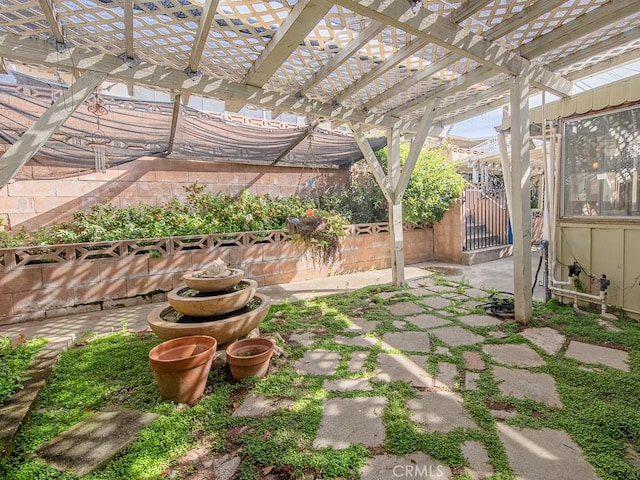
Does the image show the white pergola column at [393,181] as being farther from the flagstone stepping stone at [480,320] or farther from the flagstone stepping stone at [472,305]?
the flagstone stepping stone at [480,320]

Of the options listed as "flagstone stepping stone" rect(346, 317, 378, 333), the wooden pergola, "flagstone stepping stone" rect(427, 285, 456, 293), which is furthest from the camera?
"flagstone stepping stone" rect(427, 285, 456, 293)

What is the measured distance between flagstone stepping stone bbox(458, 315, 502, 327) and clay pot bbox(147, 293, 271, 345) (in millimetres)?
2184

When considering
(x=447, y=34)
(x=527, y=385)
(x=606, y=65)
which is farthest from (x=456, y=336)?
(x=606, y=65)

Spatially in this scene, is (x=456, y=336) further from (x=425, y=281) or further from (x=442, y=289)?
(x=425, y=281)

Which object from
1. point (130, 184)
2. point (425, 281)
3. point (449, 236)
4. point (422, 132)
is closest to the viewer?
point (422, 132)

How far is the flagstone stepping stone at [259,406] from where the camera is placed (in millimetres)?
1987

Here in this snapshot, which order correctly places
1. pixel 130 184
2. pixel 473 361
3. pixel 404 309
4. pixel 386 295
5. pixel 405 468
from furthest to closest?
pixel 130 184, pixel 386 295, pixel 404 309, pixel 473 361, pixel 405 468

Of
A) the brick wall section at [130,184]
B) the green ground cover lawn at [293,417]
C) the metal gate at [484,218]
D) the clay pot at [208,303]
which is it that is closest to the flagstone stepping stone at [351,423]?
the green ground cover lawn at [293,417]

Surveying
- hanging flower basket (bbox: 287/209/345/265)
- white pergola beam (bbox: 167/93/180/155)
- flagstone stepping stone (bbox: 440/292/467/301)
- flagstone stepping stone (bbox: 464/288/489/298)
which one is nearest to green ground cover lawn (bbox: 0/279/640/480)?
flagstone stepping stone (bbox: 440/292/467/301)

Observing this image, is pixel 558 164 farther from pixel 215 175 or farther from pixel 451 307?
pixel 215 175

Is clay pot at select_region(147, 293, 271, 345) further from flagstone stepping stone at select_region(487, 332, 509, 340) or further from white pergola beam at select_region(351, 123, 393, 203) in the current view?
white pergola beam at select_region(351, 123, 393, 203)

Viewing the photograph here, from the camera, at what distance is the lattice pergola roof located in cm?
231

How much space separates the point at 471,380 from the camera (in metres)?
2.30

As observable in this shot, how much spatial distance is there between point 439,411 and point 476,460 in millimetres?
398
